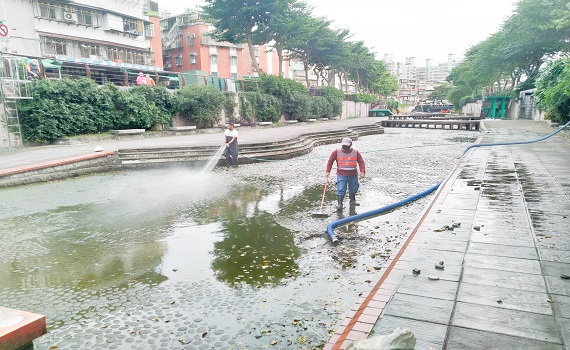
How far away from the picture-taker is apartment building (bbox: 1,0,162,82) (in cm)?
2878

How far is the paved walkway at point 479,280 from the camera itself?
298 centimetres

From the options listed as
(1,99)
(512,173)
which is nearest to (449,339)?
(512,173)

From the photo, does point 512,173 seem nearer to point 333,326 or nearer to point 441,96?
point 333,326

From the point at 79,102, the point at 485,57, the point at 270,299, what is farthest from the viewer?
the point at 485,57

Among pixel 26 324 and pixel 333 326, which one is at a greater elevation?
pixel 26 324

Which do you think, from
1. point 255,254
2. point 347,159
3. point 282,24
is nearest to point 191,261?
point 255,254

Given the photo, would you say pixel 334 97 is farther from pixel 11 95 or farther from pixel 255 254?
pixel 255 254

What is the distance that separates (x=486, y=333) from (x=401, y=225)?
3.87 metres

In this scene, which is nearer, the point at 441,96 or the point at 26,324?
the point at 26,324

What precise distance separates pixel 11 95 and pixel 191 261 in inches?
579

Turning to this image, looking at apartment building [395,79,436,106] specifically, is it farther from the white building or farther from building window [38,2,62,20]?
building window [38,2,62,20]

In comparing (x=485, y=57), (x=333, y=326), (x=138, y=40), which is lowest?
(x=333, y=326)

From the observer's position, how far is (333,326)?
3.71 m

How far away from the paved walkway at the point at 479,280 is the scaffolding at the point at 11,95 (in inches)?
651
